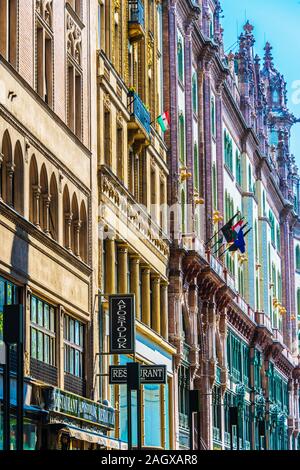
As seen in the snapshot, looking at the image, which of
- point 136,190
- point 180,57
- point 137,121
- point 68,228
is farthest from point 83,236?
point 180,57

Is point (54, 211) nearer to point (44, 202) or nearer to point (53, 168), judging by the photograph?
point (44, 202)

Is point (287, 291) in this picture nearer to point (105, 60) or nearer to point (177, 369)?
point (177, 369)

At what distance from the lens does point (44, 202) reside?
48.7m

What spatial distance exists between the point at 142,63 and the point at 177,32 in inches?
460

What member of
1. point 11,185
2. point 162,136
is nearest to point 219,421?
point 162,136

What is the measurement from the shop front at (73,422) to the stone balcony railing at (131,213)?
28.4ft

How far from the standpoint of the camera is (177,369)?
7500 cm

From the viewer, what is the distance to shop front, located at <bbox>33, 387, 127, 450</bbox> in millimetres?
46062

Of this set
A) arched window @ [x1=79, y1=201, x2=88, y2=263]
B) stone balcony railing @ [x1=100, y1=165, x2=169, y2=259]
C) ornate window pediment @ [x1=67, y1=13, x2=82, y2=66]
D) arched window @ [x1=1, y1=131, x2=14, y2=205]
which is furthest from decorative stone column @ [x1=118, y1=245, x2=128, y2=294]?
arched window @ [x1=1, y1=131, x2=14, y2=205]

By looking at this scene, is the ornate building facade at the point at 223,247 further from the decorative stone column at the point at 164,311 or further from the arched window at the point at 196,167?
the decorative stone column at the point at 164,311

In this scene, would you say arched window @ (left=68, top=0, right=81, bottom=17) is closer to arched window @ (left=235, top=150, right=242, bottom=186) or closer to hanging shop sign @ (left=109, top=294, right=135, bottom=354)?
hanging shop sign @ (left=109, top=294, right=135, bottom=354)

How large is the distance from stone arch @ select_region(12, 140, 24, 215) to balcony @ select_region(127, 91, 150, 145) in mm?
20300

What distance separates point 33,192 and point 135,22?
2112cm

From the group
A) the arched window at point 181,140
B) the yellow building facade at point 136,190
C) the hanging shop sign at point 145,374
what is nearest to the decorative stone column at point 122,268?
the yellow building facade at point 136,190
